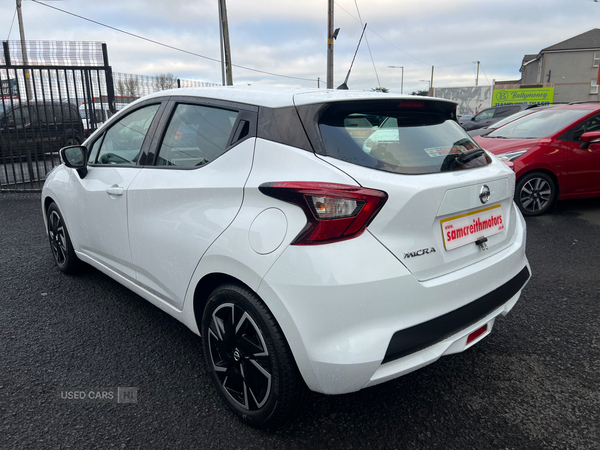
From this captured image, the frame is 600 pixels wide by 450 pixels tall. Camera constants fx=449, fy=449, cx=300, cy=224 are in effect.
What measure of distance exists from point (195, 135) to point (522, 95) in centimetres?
3683

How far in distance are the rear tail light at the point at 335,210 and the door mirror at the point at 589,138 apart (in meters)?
5.64

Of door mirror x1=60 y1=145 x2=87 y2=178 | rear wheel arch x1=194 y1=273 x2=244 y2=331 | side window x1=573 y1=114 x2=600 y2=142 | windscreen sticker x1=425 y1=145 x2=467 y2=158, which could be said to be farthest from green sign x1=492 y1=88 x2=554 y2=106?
rear wheel arch x1=194 y1=273 x2=244 y2=331

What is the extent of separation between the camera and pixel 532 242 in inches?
200

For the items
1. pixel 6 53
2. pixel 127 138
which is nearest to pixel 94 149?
pixel 127 138

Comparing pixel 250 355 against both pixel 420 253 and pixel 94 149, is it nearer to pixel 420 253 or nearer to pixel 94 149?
pixel 420 253

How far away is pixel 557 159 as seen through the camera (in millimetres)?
6125

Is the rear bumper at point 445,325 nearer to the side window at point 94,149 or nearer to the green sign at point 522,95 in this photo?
the side window at point 94,149

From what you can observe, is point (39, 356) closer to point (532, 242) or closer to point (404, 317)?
point (404, 317)

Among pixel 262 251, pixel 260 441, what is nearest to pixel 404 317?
pixel 262 251

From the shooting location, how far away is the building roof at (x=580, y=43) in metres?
52.8

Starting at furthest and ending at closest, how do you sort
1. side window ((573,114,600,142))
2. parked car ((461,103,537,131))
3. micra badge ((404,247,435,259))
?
parked car ((461,103,537,131)), side window ((573,114,600,142)), micra badge ((404,247,435,259))

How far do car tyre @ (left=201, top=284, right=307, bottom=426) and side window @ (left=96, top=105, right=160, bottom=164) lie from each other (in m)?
1.31

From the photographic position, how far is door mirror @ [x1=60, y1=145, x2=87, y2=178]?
3.32 m

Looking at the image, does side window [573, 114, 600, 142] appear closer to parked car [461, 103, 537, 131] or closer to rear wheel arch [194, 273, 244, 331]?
rear wheel arch [194, 273, 244, 331]
